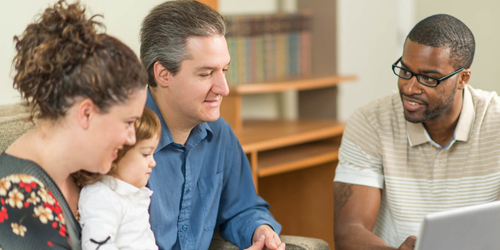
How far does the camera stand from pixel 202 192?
1.40 meters

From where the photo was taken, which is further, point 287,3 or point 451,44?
point 287,3

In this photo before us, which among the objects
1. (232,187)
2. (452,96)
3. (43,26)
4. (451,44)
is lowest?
(232,187)

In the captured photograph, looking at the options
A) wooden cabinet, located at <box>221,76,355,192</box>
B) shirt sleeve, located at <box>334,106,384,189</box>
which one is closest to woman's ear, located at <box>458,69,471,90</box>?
shirt sleeve, located at <box>334,106,384,189</box>

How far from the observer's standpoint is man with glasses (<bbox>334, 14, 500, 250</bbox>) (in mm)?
1457

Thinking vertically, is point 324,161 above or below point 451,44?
below

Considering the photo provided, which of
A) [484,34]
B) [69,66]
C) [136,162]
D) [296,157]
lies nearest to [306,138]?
[296,157]

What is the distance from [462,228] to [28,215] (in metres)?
0.82

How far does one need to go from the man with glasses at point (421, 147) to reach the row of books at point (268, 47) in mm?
835

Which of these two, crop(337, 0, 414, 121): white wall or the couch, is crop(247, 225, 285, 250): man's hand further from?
crop(337, 0, 414, 121): white wall

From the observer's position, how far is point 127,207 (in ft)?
3.48

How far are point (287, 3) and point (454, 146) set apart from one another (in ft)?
5.13

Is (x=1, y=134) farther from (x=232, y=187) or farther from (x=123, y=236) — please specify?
(x=232, y=187)

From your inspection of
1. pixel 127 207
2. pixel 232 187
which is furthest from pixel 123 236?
pixel 232 187

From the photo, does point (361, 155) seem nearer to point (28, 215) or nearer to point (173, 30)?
point (173, 30)
